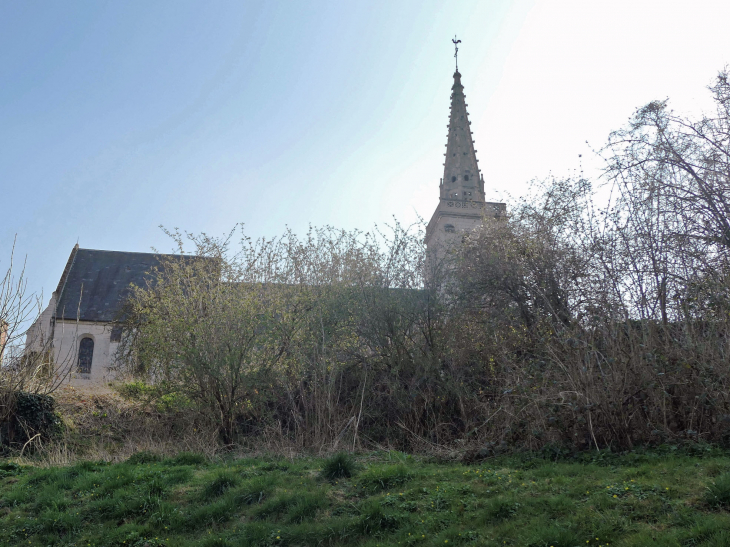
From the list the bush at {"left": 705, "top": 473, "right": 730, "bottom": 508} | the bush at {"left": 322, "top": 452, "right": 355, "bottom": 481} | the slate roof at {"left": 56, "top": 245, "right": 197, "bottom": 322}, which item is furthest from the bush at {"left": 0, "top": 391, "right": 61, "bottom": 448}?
the slate roof at {"left": 56, "top": 245, "right": 197, "bottom": 322}

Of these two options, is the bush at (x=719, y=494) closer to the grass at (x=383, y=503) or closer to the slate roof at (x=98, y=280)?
the grass at (x=383, y=503)

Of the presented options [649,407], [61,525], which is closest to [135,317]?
[61,525]

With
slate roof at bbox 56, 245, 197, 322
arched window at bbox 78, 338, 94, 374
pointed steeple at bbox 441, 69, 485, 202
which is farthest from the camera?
pointed steeple at bbox 441, 69, 485, 202

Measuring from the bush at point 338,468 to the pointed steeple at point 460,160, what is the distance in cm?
3175

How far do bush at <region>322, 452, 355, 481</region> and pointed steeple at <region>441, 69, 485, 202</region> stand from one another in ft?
104

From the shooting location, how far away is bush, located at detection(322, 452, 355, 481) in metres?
7.45

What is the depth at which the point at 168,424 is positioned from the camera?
510 inches

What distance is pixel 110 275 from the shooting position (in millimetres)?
34688

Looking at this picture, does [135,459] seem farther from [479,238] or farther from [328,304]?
[479,238]

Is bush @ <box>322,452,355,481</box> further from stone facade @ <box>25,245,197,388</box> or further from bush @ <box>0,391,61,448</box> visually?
stone facade @ <box>25,245,197,388</box>

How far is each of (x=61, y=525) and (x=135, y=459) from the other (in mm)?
2586

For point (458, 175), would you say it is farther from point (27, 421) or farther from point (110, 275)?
point (27, 421)

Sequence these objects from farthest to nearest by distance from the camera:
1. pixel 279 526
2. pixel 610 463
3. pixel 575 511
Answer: pixel 610 463 < pixel 279 526 < pixel 575 511

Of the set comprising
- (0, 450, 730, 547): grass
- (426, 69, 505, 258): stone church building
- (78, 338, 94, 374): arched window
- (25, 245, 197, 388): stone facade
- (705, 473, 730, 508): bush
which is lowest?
(0, 450, 730, 547): grass
